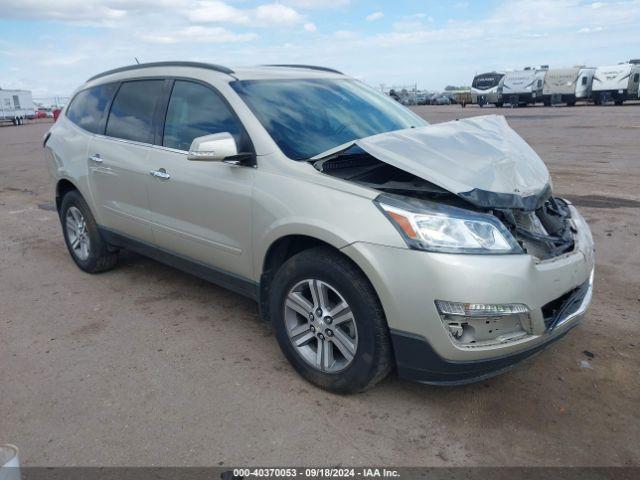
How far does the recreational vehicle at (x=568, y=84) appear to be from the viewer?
125 feet

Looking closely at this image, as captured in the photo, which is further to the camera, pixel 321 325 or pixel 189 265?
pixel 189 265

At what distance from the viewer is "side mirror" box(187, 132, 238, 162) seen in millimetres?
3215

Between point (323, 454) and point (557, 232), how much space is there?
1.89 m

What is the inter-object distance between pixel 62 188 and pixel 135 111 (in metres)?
1.61

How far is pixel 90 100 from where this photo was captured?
510 centimetres

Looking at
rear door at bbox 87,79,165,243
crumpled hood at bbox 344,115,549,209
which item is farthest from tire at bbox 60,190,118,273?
crumpled hood at bbox 344,115,549,209

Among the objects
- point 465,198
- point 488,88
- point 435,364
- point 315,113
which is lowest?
point 488,88

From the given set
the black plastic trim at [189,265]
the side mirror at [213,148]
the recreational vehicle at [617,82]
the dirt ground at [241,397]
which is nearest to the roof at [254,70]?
the side mirror at [213,148]

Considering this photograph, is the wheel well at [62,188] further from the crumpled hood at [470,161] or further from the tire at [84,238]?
the crumpled hood at [470,161]

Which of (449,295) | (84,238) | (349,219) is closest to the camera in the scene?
(449,295)

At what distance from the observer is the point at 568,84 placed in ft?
126

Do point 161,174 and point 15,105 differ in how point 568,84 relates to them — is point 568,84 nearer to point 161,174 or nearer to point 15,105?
point 161,174

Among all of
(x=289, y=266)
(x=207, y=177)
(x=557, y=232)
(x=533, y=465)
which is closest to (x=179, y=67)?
(x=207, y=177)

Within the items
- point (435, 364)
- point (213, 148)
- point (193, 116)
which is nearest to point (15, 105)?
point (193, 116)
